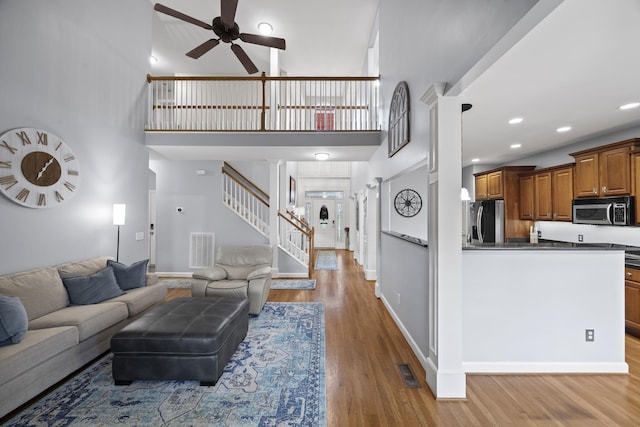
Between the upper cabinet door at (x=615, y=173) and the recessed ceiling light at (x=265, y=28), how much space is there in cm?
615

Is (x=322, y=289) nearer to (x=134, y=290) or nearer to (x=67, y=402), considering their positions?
(x=134, y=290)

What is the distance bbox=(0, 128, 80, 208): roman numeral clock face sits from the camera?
266cm

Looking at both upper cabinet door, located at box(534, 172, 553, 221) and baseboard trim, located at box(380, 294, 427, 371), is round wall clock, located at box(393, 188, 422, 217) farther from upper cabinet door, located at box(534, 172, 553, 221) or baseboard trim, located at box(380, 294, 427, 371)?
upper cabinet door, located at box(534, 172, 553, 221)

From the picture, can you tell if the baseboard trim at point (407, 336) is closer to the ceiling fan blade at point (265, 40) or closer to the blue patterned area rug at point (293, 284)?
the blue patterned area rug at point (293, 284)

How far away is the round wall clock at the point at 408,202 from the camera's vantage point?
11.5 feet

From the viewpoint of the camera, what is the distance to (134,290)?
11.0 ft

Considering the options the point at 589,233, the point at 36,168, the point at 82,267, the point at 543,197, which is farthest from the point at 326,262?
the point at 36,168

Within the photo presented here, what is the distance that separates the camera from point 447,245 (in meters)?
2.17

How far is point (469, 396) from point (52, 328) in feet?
11.3

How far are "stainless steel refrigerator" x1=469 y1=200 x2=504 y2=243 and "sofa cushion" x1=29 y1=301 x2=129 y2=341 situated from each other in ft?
18.4

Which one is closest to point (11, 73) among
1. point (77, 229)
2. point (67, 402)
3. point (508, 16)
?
point (77, 229)

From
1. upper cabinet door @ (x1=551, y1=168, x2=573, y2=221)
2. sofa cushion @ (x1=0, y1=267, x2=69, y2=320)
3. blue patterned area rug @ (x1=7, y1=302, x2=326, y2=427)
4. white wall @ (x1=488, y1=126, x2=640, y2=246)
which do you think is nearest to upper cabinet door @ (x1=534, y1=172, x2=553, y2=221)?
upper cabinet door @ (x1=551, y1=168, x2=573, y2=221)

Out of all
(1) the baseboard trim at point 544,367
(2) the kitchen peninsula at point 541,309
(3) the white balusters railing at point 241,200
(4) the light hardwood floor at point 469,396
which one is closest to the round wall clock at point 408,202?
(2) the kitchen peninsula at point 541,309

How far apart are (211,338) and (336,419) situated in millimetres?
1127
